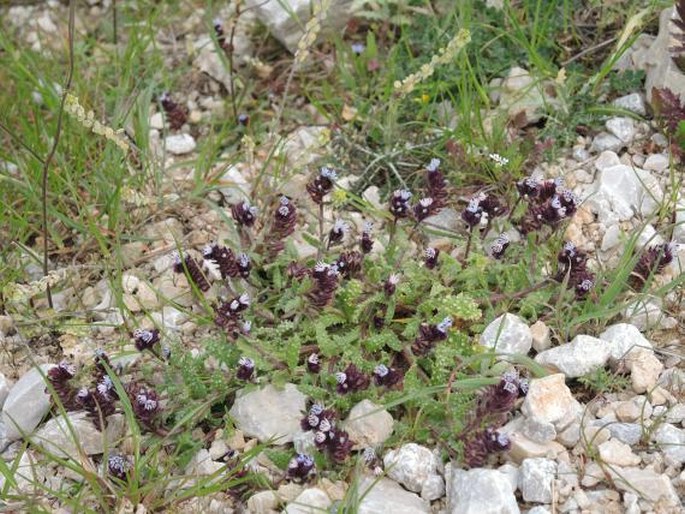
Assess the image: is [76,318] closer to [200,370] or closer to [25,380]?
[25,380]

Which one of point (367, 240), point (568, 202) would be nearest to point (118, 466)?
point (367, 240)

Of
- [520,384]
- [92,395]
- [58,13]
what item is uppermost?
[58,13]

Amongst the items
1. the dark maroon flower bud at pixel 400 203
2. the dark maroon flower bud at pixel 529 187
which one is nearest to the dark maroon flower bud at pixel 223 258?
the dark maroon flower bud at pixel 400 203

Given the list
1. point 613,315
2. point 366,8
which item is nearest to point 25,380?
point 613,315

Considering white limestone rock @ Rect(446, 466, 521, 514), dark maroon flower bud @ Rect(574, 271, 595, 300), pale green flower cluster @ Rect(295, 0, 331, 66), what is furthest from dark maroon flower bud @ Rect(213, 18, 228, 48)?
white limestone rock @ Rect(446, 466, 521, 514)

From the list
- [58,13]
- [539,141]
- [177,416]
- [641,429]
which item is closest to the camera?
[641,429]

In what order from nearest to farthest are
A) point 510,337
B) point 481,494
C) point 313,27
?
1. point 481,494
2. point 510,337
3. point 313,27

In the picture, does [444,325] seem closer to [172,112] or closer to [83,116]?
[83,116]

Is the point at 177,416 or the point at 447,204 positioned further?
the point at 447,204
